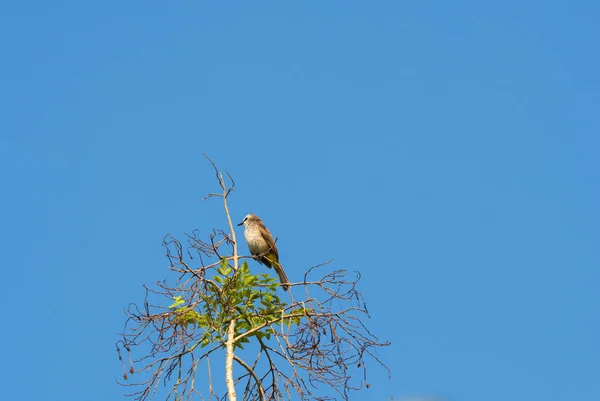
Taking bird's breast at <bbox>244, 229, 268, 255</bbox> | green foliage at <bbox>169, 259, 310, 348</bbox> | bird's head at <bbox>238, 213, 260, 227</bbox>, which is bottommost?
green foliage at <bbox>169, 259, 310, 348</bbox>

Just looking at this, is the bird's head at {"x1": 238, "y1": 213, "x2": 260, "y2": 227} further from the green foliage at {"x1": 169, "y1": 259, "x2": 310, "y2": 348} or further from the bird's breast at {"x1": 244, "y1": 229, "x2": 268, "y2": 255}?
the green foliage at {"x1": 169, "y1": 259, "x2": 310, "y2": 348}

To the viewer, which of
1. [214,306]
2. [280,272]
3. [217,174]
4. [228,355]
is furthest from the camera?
[280,272]

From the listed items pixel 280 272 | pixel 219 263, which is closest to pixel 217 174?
pixel 219 263

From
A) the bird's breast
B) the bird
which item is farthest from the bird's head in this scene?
the bird's breast

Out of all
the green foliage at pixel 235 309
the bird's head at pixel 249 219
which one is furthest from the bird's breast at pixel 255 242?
the green foliage at pixel 235 309

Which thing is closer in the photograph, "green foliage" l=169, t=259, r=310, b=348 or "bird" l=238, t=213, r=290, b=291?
"green foliage" l=169, t=259, r=310, b=348

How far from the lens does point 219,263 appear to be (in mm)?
8227

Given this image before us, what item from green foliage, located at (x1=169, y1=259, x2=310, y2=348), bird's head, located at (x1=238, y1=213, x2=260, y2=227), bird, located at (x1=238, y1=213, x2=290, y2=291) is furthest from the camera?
bird's head, located at (x1=238, y1=213, x2=260, y2=227)

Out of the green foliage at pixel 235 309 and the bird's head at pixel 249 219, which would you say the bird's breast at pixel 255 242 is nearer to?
the bird's head at pixel 249 219

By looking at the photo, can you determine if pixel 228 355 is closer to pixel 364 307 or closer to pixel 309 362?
pixel 309 362

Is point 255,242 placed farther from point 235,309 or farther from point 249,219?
point 235,309

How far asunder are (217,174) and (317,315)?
1.68m

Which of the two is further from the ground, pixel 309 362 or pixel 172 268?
pixel 172 268

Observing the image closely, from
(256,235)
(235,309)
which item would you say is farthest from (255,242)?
(235,309)
